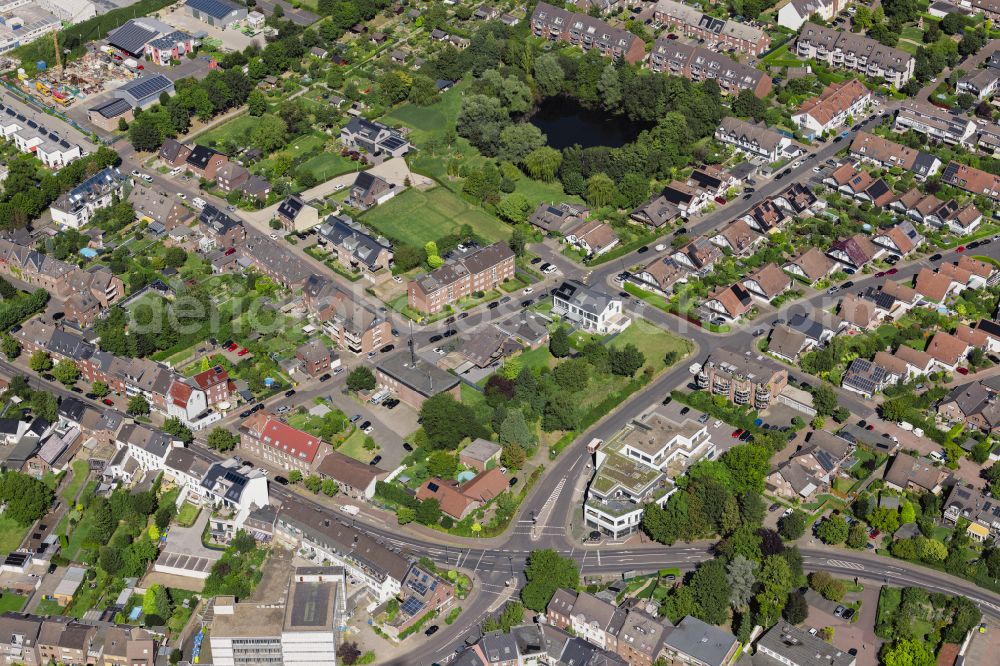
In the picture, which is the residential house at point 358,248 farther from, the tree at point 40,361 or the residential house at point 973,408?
the residential house at point 973,408

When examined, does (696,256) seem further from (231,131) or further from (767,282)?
(231,131)

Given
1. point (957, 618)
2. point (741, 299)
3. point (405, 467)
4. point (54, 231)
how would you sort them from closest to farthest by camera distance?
point (957, 618) → point (405, 467) → point (741, 299) → point (54, 231)

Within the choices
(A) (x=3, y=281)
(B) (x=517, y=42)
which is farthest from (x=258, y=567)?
A: (B) (x=517, y=42)

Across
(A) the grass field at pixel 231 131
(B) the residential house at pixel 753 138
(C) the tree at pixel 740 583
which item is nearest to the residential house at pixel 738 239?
(B) the residential house at pixel 753 138

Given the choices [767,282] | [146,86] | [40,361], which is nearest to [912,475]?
[767,282]

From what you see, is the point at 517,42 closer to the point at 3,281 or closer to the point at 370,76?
the point at 370,76

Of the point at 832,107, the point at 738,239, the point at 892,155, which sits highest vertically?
the point at 832,107
